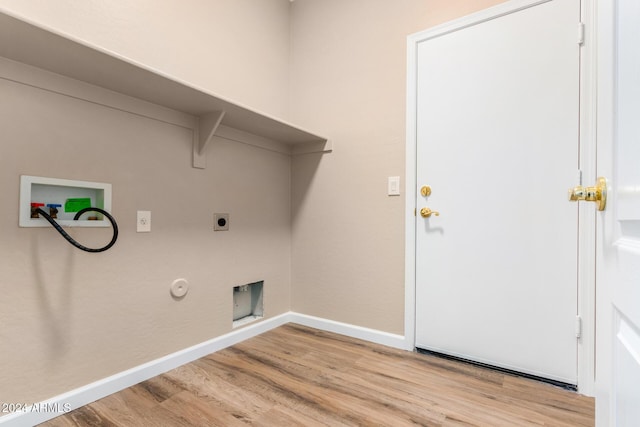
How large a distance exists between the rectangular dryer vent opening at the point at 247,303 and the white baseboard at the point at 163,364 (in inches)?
3.0

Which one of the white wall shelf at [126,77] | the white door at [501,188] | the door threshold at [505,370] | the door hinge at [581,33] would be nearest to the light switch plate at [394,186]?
the white door at [501,188]

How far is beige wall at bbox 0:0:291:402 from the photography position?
A: 4.06 feet

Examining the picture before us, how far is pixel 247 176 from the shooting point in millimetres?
2172

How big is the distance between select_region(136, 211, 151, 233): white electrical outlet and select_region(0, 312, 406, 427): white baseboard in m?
0.68

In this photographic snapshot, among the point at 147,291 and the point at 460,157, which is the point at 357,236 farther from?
the point at 147,291

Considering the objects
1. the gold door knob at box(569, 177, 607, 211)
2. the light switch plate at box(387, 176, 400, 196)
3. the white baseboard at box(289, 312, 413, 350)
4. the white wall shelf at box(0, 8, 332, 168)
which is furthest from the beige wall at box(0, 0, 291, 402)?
the gold door knob at box(569, 177, 607, 211)

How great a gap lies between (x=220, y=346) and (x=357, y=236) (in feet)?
3.70

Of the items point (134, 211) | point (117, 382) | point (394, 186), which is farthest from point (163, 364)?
point (394, 186)

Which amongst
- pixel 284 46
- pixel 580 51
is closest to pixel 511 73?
pixel 580 51

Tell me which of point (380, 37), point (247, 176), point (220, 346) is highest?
point (380, 37)

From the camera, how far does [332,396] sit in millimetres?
1478

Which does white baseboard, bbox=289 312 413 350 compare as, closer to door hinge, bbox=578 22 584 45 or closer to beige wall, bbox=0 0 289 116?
beige wall, bbox=0 0 289 116

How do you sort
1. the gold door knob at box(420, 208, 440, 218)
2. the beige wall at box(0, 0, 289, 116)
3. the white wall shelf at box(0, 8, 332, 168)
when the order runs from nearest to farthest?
the white wall shelf at box(0, 8, 332, 168) → the beige wall at box(0, 0, 289, 116) → the gold door knob at box(420, 208, 440, 218)

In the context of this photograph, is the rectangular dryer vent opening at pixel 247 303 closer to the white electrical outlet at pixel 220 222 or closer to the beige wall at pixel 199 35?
the white electrical outlet at pixel 220 222
